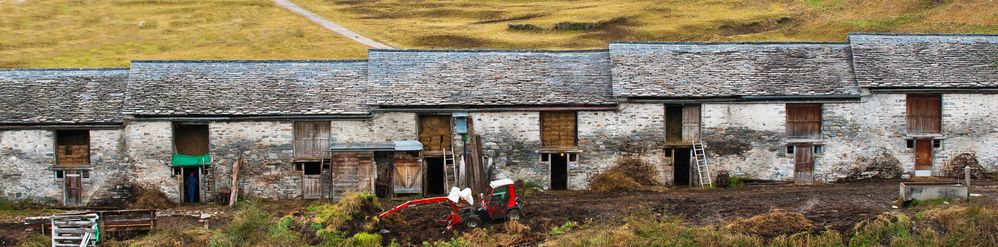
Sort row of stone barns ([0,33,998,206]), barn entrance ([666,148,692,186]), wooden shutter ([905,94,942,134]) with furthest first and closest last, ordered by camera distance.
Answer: barn entrance ([666,148,692,186])
wooden shutter ([905,94,942,134])
row of stone barns ([0,33,998,206])

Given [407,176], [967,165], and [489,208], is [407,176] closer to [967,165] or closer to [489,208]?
[489,208]

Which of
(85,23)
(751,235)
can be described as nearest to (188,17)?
(85,23)

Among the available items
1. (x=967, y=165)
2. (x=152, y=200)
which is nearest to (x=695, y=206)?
(x=967, y=165)

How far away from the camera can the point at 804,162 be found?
1388 inches

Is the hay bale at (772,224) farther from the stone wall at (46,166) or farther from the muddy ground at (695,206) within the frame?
the stone wall at (46,166)

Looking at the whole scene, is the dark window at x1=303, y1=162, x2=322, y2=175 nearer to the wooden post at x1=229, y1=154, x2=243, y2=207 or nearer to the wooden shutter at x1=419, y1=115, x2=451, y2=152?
the wooden post at x1=229, y1=154, x2=243, y2=207

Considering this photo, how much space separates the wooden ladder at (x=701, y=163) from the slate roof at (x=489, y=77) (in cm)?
311

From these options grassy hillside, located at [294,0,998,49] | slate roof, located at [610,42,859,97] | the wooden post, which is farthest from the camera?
grassy hillside, located at [294,0,998,49]

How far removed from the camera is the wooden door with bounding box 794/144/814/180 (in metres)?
35.2

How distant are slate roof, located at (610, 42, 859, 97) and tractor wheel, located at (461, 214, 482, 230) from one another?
7.86 m

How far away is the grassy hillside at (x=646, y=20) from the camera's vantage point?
196 feet

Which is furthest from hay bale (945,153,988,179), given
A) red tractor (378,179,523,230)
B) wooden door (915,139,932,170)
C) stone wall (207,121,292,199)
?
stone wall (207,121,292,199)

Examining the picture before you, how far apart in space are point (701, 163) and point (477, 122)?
7184mm

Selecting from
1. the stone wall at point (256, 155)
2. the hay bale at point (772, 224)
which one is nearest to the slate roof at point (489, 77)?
the stone wall at point (256, 155)
